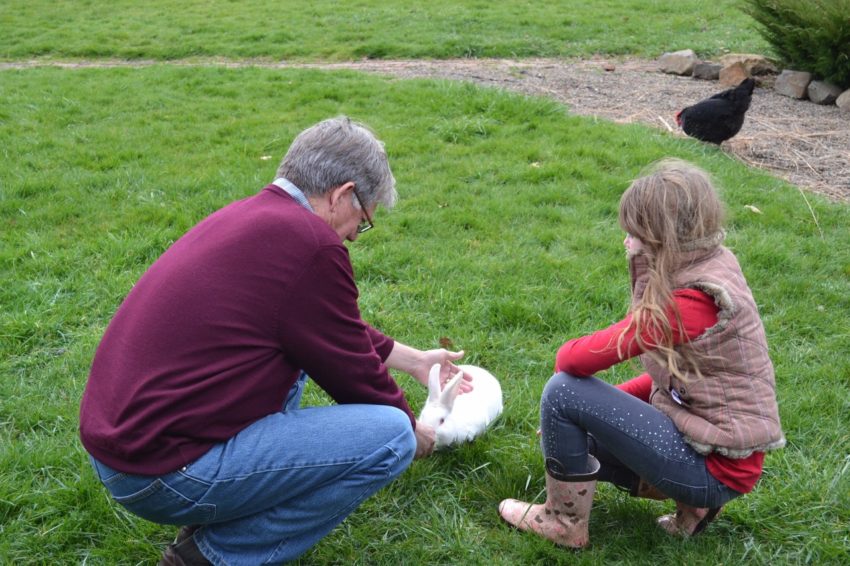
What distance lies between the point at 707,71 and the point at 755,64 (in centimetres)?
60

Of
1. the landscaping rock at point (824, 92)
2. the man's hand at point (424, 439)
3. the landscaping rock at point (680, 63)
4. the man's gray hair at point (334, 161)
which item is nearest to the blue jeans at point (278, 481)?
the man's hand at point (424, 439)

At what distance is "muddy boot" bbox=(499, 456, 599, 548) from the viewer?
2.68m

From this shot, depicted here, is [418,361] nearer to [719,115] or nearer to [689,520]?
[689,520]

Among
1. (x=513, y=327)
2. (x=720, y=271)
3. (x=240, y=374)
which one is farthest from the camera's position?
(x=513, y=327)

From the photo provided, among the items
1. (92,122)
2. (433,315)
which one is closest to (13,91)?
(92,122)

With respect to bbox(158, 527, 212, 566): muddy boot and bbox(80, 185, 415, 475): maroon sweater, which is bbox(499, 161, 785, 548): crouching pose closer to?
bbox(80, 185, 415, 475): maroon sweater

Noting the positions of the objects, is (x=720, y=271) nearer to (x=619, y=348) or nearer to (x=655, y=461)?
(x=619, y=348)

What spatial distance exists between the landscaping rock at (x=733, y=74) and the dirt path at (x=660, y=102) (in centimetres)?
18

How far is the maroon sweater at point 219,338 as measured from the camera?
7.22ft

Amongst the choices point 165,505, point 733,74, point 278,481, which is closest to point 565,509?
point 278,481

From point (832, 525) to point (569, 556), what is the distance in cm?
95

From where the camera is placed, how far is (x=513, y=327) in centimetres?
435

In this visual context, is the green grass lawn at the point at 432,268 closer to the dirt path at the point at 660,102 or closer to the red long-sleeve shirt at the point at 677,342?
the red long-sleeve shirt at the point at 677,342

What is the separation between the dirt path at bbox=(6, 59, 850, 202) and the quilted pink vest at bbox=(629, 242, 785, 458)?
4432 mm
